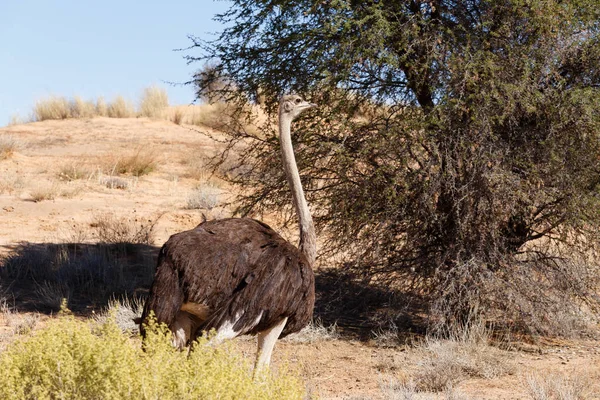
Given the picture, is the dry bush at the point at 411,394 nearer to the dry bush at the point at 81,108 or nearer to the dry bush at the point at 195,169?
the dry bush at the point at 195,169

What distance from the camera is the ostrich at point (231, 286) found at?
17.2ft

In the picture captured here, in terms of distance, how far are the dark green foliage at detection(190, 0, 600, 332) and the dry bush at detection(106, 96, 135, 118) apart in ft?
77.3

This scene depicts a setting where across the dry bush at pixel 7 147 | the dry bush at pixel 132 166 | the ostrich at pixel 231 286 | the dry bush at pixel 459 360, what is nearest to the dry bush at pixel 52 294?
the dry bush at pixel 459 360

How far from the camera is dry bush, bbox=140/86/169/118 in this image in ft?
104

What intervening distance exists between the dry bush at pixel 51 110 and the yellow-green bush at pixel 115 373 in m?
28.4

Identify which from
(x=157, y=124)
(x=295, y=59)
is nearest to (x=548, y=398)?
(x=295, y=59)

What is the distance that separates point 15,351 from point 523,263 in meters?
5.67

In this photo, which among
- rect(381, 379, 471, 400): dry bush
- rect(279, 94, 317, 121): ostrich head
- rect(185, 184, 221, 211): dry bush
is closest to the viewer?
rect(381, 379, 471, 400): dry bush

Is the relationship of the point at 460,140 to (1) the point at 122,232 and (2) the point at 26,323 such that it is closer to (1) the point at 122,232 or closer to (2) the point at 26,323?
Result: (2) the point at 26,323

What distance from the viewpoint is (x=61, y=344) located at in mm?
4113

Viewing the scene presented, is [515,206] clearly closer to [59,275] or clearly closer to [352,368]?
[352,368]

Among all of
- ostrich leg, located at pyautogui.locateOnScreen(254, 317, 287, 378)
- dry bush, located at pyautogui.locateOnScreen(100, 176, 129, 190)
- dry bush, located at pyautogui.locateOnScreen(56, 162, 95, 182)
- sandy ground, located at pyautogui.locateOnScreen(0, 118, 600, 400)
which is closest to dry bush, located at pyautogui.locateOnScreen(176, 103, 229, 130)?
sandy ground, located at pyautogui.locateOnScreen(0, 118, 600, 400)

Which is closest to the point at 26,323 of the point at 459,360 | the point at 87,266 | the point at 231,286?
the point at 87,266

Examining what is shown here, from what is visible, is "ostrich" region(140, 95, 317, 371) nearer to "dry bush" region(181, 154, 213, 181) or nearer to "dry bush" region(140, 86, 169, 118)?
"dry bush" region(181, 154, 213, 181)
